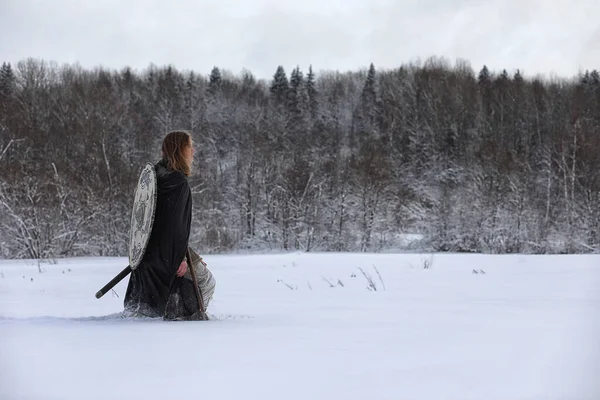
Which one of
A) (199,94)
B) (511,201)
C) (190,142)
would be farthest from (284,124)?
(190,142)

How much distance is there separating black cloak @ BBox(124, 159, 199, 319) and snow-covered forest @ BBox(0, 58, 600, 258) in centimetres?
1826

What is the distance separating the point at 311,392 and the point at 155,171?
281 cm

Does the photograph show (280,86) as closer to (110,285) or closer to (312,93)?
(312,93)

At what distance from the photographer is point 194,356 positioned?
2562mm

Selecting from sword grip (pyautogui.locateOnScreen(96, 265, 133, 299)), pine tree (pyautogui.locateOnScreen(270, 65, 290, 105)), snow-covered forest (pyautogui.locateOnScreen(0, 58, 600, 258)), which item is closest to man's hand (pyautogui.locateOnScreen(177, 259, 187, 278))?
sword grip (pyautogui.locateOnScreen(96, 265, 133, 299))

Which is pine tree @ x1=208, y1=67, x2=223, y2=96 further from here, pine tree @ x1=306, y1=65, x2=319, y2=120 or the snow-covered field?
the snow-covered field

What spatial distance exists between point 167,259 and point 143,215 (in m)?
0.43

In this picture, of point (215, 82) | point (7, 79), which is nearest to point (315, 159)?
point (215, 82)

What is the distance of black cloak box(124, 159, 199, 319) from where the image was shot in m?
4.23

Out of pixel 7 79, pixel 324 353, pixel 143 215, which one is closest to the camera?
pixel 324 353

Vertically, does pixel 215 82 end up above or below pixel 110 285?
above

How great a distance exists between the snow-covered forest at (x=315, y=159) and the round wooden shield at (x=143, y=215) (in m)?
18.1

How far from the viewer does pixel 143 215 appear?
436cm

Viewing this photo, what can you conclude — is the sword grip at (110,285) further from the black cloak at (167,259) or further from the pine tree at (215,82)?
the pine tree at (215,82)
